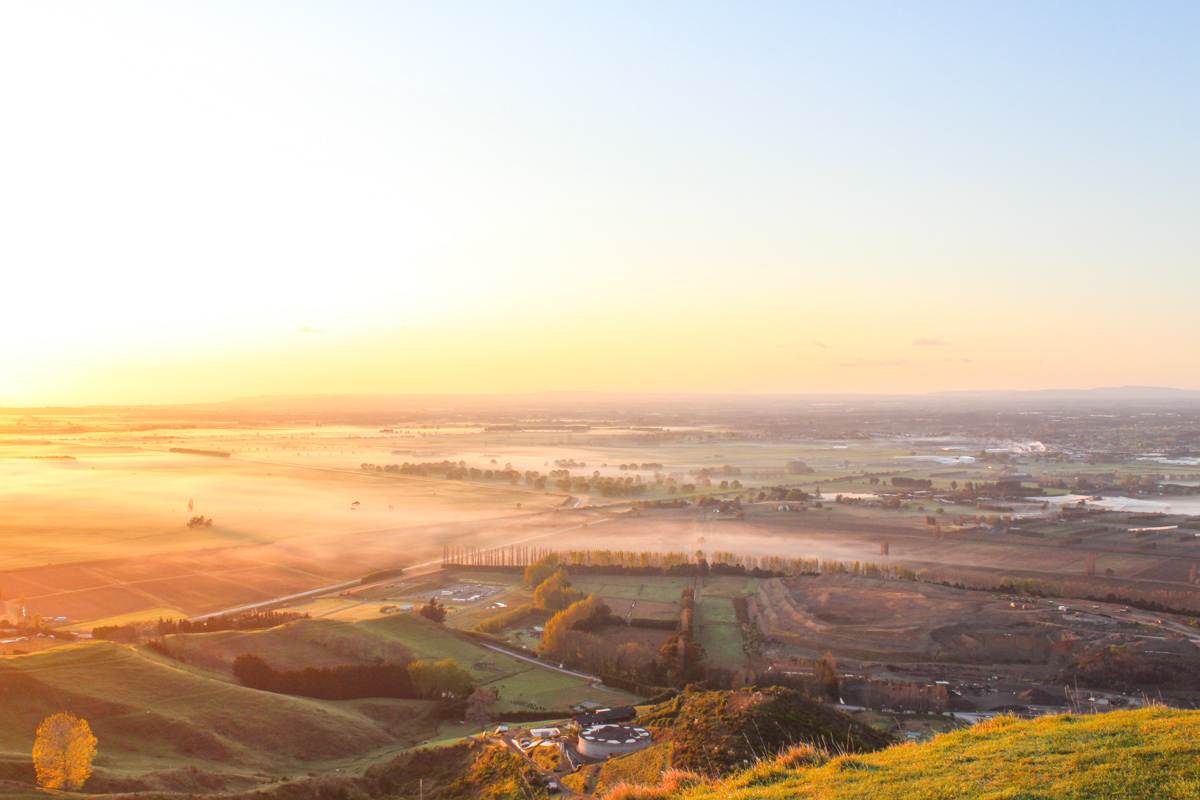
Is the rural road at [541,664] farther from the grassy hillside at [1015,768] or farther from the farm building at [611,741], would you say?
the grassy hillside at [1015,768]

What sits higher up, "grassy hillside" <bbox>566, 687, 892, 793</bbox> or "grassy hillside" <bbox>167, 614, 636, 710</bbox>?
"grassy hillside" <bbox>566, 687, 892, 793</bbox>

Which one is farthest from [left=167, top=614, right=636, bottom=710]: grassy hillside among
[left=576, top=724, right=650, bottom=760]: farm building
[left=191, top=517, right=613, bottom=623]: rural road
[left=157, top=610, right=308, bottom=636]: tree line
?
[left=576, top=724, right=650, bottom=760]: farm building

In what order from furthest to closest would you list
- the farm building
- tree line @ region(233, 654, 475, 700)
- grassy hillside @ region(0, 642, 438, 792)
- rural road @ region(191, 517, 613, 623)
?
rural road @ region(191, 517, 613, 623)
tree line @ region(233, 654, 475, 700)
grassy hillside @ region(0, 642, 438, 792)
the farm building

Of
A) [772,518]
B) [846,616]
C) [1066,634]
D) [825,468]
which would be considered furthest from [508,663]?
[825,468]

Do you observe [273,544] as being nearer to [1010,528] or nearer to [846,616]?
[846,616]

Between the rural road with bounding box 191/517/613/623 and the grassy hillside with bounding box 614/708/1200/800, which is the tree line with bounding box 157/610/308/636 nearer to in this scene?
the rural road with bounding box 191/517/613/623

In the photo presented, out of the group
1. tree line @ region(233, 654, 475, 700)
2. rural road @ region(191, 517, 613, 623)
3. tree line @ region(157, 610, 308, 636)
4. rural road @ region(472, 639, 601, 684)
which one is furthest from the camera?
rural road @ region(191, 517, 613, 623)

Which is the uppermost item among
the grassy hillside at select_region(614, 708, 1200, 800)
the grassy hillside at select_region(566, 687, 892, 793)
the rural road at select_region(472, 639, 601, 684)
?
the grassy hillside at select_region(614, 708, 1200, 800)
